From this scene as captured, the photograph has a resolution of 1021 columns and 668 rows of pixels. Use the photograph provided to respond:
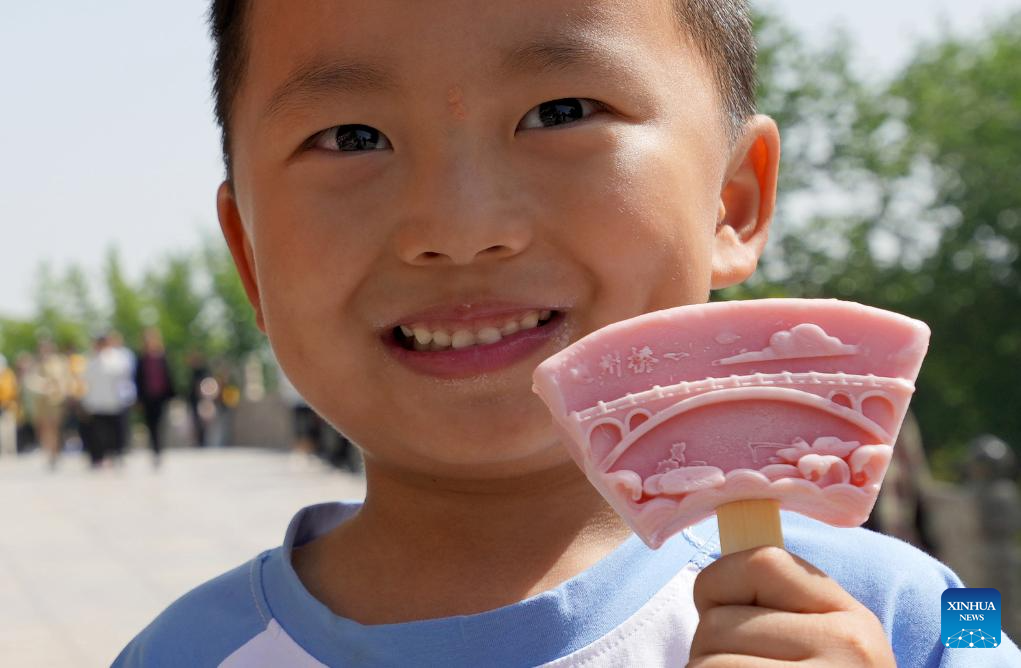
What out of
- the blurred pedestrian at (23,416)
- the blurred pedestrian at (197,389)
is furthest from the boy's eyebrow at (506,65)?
the blurred pedestrian at (23,416)

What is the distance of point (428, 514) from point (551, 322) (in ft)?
1.19

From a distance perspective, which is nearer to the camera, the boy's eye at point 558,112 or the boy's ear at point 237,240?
the boy's eye at point 558,112

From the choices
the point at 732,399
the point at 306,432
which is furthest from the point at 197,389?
the point at 732,399

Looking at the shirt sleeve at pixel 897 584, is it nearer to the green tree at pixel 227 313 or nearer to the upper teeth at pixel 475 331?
the upper teeth at pixel 475 331


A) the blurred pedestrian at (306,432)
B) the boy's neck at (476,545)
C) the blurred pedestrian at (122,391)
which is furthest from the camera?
the blurred pedestrian at (306,432)

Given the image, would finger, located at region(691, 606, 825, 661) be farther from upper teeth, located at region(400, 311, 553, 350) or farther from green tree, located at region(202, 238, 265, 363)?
green tree, located at region(202, 238, 265, 363)

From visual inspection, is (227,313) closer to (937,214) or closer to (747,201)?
(937,214)

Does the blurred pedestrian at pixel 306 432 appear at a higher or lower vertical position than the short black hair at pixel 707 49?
lower

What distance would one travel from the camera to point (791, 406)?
1.29 m

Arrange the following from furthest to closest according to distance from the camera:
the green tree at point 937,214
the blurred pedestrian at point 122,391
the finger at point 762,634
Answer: the green tree at point 937,214
the blurred pedestrian at point 122,391
the finger at point 762,634

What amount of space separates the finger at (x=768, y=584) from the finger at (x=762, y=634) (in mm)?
12

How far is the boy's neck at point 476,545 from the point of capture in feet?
5.43

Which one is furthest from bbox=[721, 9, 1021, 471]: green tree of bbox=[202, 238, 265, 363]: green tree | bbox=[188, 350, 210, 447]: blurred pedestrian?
bbox=[202, 238, 265, 363]: green tree

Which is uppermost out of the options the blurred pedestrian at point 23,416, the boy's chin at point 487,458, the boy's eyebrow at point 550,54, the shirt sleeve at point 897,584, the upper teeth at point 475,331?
the boy's eyebrow at point 550,54
